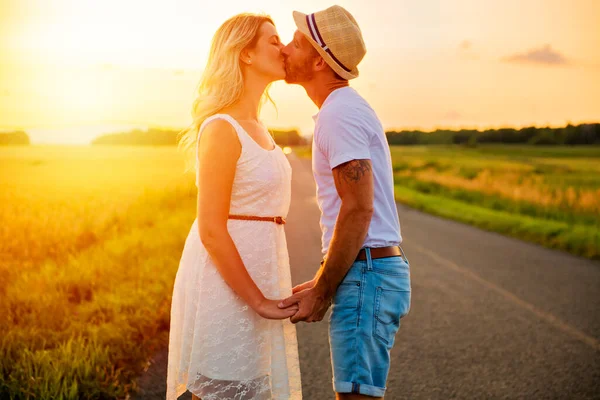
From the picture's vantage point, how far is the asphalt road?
13.3ft

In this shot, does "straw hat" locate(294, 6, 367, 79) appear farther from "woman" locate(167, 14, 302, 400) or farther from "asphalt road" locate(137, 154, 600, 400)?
"asphalt road" locate(137, 154, 600, 400)

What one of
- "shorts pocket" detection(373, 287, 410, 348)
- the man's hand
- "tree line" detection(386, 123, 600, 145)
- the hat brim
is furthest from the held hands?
"tree line" detection(386, 123, 600, 145)

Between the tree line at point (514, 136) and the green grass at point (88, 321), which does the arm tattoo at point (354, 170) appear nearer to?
the green grass at point (88, 321)

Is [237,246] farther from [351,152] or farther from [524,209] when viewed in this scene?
[524,209]

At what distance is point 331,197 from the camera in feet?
7.59

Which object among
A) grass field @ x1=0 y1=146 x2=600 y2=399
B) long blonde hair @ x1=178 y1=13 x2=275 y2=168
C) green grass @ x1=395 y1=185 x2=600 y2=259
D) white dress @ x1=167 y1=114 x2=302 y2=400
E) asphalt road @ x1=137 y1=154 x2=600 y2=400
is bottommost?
green grass @ x1=395 y1=185 x2=600 y2=259

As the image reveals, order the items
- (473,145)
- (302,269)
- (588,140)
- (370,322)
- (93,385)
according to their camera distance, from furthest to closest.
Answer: (473,145), (588,140), (302,269), (93,385), (370,322)

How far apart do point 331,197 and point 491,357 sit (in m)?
3.11

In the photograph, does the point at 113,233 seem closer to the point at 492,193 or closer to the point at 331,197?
the point at 331,197

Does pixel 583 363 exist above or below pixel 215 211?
below

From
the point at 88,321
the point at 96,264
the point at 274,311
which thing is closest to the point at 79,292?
the point at 96,264

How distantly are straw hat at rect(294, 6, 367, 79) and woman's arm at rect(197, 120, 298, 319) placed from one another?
0.50 meters

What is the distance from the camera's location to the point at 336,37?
2.25 metres

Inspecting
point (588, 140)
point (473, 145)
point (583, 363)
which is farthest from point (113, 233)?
point (473, 145)
